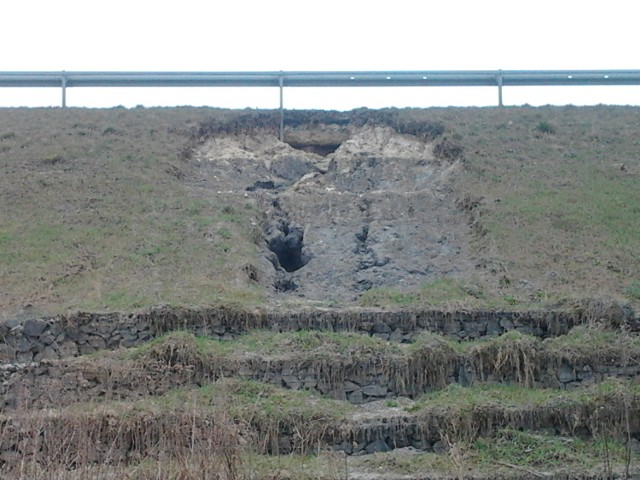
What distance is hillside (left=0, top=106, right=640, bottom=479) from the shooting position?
50.1 feet

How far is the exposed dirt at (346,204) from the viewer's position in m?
23.0

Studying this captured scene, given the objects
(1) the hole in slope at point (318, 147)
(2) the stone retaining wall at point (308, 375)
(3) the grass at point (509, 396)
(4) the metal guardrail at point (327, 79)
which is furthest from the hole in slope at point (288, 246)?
(3) the grass at point (509, 396)

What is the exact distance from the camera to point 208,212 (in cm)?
2528

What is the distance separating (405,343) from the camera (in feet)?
63.0

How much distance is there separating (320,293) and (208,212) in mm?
4548

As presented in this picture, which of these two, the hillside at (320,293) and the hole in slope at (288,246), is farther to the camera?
the hole in slope at (288,246)

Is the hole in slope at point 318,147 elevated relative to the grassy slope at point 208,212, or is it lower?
elevated

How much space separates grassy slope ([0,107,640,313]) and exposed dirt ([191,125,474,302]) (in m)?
0.69

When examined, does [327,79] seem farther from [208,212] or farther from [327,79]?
[208,212]

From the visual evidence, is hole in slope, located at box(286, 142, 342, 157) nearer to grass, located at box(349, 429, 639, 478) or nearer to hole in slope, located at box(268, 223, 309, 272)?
hole in slope, located at box(268, 223, 309, 272)

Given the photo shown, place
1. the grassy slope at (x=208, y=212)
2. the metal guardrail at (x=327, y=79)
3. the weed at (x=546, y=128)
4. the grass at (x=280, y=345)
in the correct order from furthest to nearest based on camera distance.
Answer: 1. the metal guardrail at (x=327, y=79)
2. the weed at (x=546, y=128)
3. the grassy slope at (x=208, y=212)
4. the grass at (x=280, y=345)

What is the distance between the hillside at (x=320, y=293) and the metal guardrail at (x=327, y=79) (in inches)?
40.0

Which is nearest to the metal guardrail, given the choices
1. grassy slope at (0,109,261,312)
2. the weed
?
grassy slope at (0,109,261,312)

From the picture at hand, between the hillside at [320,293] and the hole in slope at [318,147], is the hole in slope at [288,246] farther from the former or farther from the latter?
the hole in slope at [318,147]
